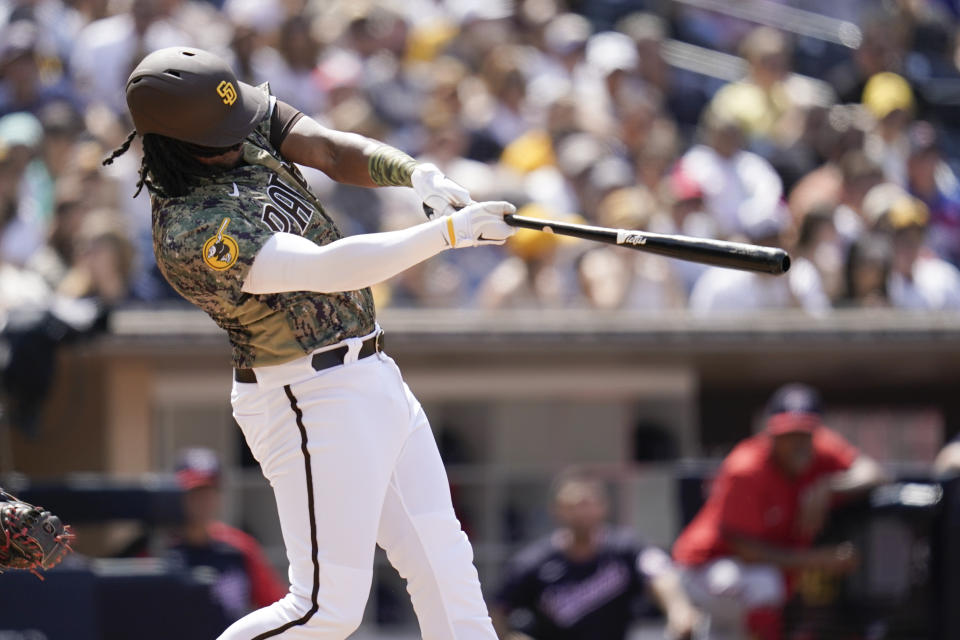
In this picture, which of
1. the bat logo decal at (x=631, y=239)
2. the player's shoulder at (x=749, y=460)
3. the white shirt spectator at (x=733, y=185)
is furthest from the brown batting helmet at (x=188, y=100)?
the white shirt spectator at (x=733, y=185)

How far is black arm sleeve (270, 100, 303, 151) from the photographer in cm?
375

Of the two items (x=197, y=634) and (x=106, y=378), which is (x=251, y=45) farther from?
(x=197, y=634)

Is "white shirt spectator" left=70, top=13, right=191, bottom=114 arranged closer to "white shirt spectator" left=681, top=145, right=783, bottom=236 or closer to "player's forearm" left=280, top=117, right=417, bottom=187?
"white shirt spectator" left=681, top=145, right=783, bottom=236

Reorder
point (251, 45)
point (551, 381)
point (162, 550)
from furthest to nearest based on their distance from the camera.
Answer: point (251, 45), point (551, 381), point (162, 550)

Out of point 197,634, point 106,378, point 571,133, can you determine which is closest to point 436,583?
point 197,634

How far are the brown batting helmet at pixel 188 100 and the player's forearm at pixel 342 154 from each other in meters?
0.29

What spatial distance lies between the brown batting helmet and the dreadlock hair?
0.04 metres

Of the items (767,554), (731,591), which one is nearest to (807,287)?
(767,554)

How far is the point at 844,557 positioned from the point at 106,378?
3.01 meters

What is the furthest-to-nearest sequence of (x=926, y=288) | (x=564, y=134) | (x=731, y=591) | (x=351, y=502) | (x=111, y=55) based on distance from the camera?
(x=564, y=134)
(x=111, y=55)
(x=926, y=288)
(x=731, y=591)
(x=351, y=502)

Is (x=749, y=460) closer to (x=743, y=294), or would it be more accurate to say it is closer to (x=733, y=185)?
(x=743, y=294)

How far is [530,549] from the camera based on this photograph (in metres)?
6.18

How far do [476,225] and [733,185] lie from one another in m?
5.48

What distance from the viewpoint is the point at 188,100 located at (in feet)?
10.9
